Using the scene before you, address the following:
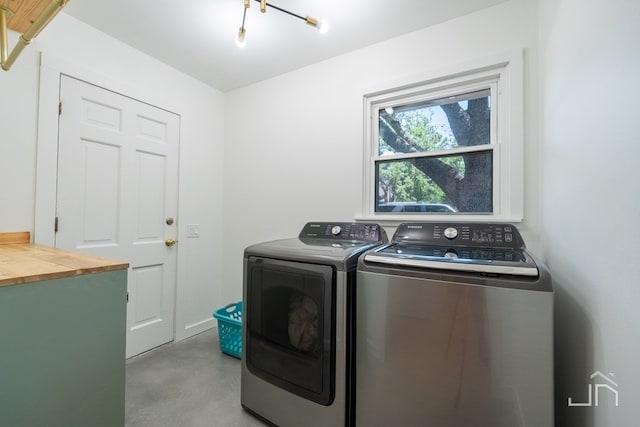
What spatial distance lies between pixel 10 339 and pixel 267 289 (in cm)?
95

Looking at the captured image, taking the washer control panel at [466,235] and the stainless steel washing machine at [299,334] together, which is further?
the washer control panel at [466,235]

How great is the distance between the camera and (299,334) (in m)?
1.42

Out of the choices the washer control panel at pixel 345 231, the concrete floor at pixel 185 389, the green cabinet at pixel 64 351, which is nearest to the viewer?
the green cabinet at pixel 64 351

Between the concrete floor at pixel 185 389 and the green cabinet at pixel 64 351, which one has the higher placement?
the green cabinet at pixel 64 351

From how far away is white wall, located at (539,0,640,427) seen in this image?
26.5 inches

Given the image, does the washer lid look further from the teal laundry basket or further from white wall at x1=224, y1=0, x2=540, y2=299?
the teal laundry basket

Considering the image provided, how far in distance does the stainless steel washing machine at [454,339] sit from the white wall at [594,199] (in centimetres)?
16

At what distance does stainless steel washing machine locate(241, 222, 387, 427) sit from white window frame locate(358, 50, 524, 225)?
86 cm

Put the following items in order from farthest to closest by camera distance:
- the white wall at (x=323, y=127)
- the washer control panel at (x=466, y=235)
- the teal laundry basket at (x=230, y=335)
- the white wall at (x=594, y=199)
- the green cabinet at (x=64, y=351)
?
1. the teal laundry basket at (x=230, y=335)
2. the white wall at (x=323, y=127)
3. the washer control panel at (x=466, y=235)
4. the green cabinet at (x=64, y=351)
5. the white wall at (x=594, y=199)

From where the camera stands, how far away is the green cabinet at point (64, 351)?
836 millimetres

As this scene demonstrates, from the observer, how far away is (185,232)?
2553mm

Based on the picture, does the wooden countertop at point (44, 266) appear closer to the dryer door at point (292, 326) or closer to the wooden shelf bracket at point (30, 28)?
the dryer door at point (292, 326)

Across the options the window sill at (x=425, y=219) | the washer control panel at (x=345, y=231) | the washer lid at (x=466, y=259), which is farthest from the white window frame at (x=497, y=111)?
the washer lid at (x=466, y=259)

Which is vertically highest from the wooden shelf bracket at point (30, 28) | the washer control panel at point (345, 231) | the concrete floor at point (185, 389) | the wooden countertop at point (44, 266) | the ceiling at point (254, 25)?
Result: the ceiling at point (254, 25)
